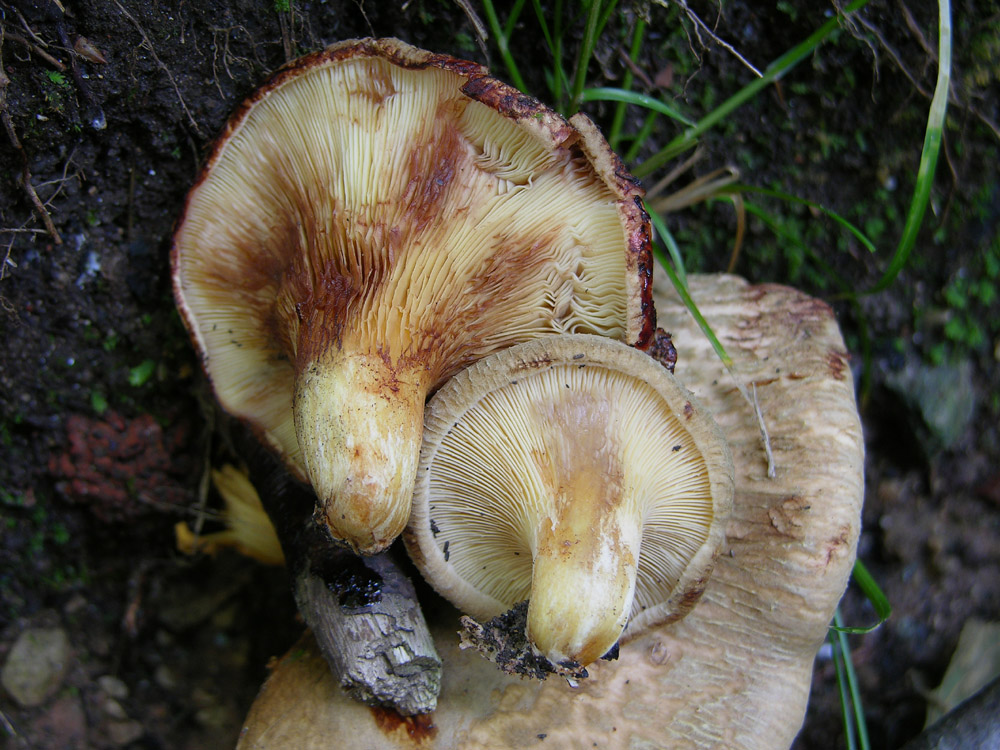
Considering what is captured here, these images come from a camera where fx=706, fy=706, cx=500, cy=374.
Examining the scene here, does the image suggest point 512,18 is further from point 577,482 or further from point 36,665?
point 36,665

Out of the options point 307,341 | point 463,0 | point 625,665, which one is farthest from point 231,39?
point 625,665

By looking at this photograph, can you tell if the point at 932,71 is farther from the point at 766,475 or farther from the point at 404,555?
the point at 404,555

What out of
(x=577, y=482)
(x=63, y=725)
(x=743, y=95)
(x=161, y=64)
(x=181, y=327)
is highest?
(x=161, y=64)

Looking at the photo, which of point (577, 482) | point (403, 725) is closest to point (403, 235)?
point (577, 482)

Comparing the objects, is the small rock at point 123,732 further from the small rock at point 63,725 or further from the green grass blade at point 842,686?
the green grass blade at point 842,686

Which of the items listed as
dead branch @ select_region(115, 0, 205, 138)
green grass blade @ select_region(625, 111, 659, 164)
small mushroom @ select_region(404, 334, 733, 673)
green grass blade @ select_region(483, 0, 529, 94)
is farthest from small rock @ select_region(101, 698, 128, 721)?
green grass blade @ select_region(625, 111, 659, 164)

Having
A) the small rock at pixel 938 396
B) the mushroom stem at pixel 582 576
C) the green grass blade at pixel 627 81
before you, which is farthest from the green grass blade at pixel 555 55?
Answer: the small rock at pixel 938 396
